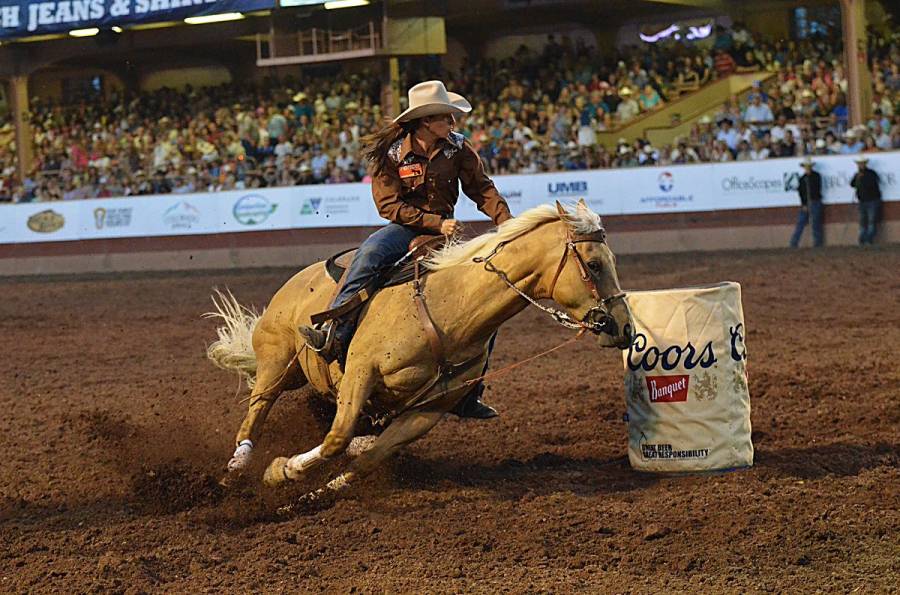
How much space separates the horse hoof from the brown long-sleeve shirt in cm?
136

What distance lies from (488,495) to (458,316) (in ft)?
3.23

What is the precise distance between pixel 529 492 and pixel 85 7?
75.3 feet

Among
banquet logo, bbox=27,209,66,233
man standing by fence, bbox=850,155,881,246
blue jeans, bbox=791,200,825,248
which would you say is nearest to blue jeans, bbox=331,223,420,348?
Result: man standing by fence, bbox=850,155,881,246

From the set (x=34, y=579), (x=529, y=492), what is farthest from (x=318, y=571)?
(x=529, y=492)

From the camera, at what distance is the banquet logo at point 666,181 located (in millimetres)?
20781

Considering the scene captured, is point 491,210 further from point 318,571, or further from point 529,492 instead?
point 318,571

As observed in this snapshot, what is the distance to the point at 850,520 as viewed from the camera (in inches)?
204

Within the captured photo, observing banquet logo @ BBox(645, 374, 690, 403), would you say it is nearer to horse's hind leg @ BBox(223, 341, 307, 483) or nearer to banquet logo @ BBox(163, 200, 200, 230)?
horse's hind leg @ BBox(223, 341, 307, 483)

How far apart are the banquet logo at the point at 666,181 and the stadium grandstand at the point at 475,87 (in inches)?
16.5

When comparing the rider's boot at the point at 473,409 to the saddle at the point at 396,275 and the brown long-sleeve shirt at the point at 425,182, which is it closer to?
the saddle at the point at 396,275

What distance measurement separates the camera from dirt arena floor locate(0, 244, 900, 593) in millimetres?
4723

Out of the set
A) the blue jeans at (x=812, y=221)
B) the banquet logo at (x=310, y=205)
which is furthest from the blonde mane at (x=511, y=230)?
the banquet logo at (x=310, y=205)

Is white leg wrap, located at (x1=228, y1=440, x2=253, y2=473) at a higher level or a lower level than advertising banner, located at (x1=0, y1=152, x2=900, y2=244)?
lower

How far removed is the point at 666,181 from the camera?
20.8 metres
